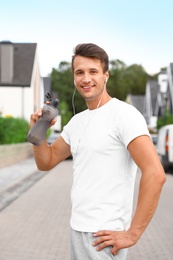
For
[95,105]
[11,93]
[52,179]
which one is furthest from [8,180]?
[11,93]

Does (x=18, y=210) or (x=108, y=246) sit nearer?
(x=108, y=246)

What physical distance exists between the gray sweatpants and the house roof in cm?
3946

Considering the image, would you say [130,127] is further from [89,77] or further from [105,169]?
[89,77]

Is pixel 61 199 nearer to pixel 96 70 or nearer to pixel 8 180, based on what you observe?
pixel 8 180

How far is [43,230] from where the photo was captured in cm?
826

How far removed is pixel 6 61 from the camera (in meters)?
42.5

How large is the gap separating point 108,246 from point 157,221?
711 centimetres

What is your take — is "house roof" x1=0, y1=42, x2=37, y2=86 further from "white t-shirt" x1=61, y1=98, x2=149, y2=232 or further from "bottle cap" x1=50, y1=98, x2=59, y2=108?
"white t-shirt" x1=61, y1=98, x2=149, y2=232

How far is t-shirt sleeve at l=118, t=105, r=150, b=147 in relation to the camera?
2332 millimetres

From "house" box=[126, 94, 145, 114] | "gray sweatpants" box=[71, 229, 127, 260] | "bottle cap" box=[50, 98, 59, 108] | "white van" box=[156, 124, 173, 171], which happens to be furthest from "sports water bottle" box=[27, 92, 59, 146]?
"house" box=[126, 94, 145, 114]

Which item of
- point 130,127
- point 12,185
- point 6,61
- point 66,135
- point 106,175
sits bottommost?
point 12,185

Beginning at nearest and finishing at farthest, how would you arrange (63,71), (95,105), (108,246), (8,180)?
1. (108,246)
2. (95,105)
3. (8,180)
4. (63,71)

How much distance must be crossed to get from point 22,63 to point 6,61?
6.35 ft

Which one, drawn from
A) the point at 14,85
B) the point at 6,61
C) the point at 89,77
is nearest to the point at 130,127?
the point at 89,77
